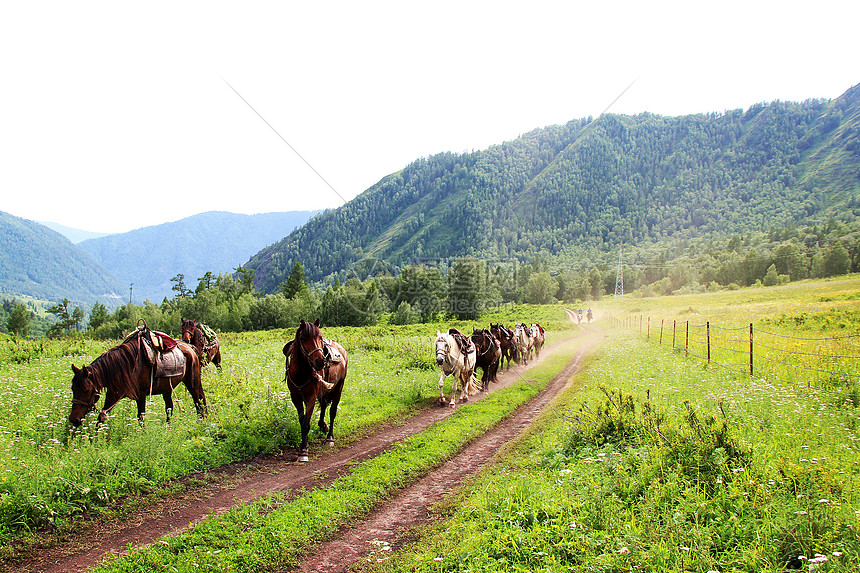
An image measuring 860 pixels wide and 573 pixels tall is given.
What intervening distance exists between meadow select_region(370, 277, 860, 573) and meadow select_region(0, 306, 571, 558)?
467 centimetres

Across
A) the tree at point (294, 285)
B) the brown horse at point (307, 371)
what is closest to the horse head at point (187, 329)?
the brown horse at point (307, 371)

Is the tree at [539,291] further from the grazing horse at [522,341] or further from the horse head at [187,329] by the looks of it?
the horse head at [187,329]

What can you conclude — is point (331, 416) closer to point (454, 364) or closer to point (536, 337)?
point (454, 364)

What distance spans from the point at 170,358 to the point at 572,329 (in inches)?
1964

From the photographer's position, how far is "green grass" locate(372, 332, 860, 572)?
4297 mm

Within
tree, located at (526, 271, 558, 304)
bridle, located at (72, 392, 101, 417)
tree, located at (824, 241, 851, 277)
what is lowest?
bridle, located at (72, 392, 101, 417)

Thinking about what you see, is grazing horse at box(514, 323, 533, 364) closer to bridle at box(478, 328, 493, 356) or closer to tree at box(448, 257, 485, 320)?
bridle at box(478, 328, 493, 356)

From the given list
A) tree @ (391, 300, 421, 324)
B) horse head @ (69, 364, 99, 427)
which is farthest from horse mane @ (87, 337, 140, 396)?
tree @ (391, 300, 421, 324)

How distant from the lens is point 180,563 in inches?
206

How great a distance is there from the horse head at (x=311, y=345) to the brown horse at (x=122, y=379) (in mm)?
3384

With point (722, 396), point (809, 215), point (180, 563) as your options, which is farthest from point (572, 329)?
point (809, 215)

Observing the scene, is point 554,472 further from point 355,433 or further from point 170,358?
point 170,358

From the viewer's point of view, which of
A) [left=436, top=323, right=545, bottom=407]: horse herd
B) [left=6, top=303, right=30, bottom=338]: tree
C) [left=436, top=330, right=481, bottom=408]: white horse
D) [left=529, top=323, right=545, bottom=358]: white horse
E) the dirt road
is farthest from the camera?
[left=6, top=303, right=30, bottom=338]: tree

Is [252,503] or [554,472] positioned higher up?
[554,472]
